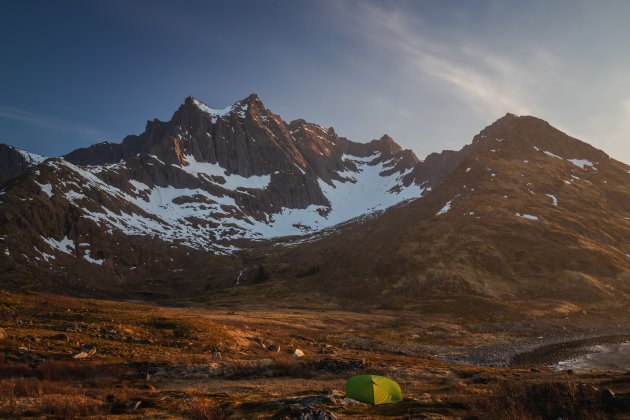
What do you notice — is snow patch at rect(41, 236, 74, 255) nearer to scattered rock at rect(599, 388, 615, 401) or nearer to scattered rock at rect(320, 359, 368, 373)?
scattered rock at rect(320, 359, 368, 373)

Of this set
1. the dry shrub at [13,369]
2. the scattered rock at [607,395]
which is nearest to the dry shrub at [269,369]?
the dry shrub at [13,369]

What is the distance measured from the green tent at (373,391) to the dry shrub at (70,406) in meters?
11.5

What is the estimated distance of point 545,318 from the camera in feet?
231

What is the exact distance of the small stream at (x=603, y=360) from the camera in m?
36.4

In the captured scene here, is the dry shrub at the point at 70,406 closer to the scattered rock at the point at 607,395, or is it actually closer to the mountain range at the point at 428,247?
the scattered rock at the point at 607,395

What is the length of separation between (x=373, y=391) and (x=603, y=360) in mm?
37001

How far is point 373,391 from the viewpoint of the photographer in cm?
1825

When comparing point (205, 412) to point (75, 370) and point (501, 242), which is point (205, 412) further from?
point (501, 242)

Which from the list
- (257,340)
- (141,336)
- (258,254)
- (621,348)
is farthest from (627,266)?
(258,254)

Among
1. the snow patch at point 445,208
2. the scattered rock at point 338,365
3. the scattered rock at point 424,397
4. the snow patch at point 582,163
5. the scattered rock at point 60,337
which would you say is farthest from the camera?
the snow patch at point 582,163

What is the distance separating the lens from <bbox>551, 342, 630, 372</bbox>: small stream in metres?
36.4

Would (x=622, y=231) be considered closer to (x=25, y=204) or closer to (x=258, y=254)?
(x=258, y=254)

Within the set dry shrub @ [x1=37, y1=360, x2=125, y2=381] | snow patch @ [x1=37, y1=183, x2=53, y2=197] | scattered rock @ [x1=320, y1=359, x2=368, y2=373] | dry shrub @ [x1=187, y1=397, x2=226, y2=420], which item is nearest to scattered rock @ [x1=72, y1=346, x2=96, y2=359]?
dry shrub @ [x1=37, y1=360, x2=125, y2=381]

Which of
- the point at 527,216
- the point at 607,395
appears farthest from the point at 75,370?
the point at 527,216
